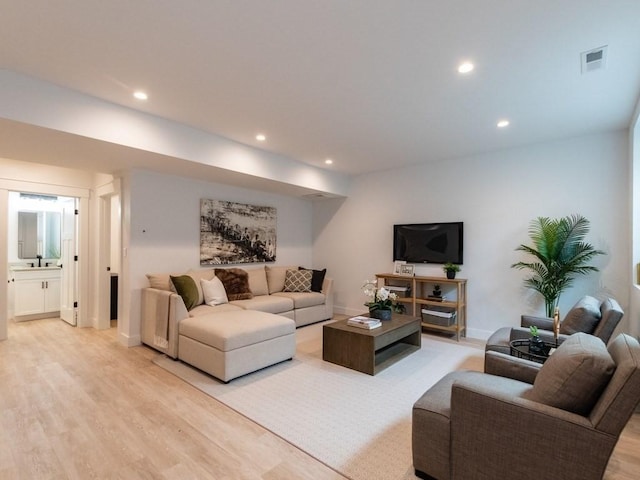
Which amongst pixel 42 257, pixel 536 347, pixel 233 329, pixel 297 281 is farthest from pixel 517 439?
pixel 42 257

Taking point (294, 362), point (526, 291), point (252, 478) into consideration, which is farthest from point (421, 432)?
point (526, 291)

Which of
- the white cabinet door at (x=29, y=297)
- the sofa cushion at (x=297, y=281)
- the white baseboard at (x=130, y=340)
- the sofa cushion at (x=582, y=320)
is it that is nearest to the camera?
the sofa cushion at (x=582, y=320)

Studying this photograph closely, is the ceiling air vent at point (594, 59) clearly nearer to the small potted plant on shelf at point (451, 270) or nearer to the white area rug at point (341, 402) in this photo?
the small potted plant on shelf at point (451, 270)

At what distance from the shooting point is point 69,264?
498cm

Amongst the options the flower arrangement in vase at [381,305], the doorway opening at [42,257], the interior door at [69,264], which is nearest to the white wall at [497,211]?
the flower arrangement in vase at [381,305]

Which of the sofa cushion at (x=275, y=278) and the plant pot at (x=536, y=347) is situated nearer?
the plant pot at (x=536, y=347)

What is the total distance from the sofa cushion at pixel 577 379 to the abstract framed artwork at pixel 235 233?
14.4ft

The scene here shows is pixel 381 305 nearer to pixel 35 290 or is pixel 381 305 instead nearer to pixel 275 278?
pixel 275 278

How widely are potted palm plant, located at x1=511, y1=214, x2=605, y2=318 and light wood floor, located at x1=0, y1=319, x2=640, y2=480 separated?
1551 mm

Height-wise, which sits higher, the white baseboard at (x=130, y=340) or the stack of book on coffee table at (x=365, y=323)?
the stack of book on coffee table at (x=365, y=323)

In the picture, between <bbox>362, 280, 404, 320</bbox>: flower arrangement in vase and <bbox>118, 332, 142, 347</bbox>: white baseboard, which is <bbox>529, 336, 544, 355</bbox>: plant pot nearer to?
<bbox>362, 280, 404, 320</bbox>: flower arrangement in vase

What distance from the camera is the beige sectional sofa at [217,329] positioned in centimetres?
A: 300

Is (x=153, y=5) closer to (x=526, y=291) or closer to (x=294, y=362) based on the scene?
(x=294, y=362)

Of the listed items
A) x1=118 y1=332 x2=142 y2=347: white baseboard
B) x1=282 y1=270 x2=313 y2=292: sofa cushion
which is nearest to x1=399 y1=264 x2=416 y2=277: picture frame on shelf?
x1=282 y1=270 x2=313 y2=292: sofa cushion
